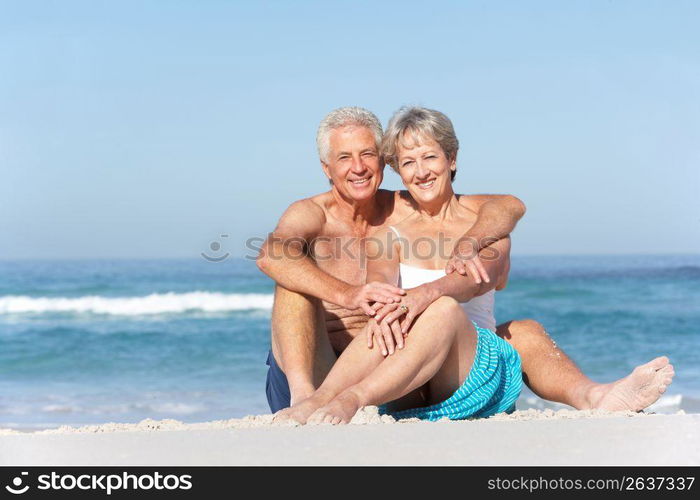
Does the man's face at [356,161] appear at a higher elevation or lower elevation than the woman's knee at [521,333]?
higher

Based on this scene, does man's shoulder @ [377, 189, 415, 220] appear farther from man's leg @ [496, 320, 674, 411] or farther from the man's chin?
man's leg @ [496, 320, 674, 411]

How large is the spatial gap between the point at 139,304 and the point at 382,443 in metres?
16.3

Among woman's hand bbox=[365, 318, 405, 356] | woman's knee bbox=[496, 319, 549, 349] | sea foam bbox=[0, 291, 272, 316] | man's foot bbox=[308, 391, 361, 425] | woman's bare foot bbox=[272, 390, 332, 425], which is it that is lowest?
sea foam bbox=[0, 291, 272, 316]

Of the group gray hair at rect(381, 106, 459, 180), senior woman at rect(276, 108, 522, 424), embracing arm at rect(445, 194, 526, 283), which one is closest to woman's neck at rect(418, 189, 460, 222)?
senior woman at rect(276, 108, 522, 424)

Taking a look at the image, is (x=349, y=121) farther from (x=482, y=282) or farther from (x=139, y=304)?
(x=139, y=304)

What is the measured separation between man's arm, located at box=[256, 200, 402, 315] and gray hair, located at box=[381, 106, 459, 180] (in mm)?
621

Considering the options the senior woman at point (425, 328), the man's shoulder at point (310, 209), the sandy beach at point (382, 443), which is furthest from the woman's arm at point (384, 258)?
the sandy beach at point (382, 443)

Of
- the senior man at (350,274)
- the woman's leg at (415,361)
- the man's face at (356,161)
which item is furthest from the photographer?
the man's face at (356,161)

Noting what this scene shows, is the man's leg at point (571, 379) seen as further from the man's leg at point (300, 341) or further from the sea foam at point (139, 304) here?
the sea foam at point (139, 304)

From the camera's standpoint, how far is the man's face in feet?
15.1

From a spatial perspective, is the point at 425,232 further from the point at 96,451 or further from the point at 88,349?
the point at 88,349

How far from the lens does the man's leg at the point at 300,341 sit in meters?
4.19

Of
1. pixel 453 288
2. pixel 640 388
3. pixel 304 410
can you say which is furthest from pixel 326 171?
pixel 640 388

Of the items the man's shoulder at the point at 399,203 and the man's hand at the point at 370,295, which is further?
the man's shoulder at the point at 399,203
